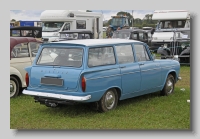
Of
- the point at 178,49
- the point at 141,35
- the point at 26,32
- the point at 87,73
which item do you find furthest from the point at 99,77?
the point at 141,35

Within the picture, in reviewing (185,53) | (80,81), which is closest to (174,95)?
(80,81)

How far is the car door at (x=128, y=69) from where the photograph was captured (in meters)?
6.90

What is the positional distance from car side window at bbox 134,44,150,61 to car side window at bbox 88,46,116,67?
84cm

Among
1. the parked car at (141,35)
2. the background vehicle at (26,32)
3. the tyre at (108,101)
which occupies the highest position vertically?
the parked car at (141,35)

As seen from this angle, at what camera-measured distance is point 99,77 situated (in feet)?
20.7

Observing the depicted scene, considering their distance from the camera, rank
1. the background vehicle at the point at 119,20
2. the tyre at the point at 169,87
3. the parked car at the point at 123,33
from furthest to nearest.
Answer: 1. the parked car at the point at 123,33
2. the background vehicle at the point at 119,20
3. the tyre at the point at 169,87

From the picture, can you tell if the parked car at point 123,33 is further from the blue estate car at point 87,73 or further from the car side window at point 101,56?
the car side window at point 101,56

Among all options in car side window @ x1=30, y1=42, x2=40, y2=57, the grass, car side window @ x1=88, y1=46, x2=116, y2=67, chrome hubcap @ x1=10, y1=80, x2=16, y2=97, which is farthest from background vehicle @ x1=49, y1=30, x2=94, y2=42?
car side window @ x1=88, y1=46, x2=116, y2=67

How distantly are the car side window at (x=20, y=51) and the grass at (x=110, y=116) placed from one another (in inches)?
40.6

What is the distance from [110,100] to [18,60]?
8.63ft

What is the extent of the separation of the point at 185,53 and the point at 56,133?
9175 millimetres

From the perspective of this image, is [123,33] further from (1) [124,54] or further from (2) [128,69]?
(2) [128,69]

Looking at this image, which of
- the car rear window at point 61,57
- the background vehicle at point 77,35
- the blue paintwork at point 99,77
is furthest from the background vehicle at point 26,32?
the blue paintwork at point 99,77

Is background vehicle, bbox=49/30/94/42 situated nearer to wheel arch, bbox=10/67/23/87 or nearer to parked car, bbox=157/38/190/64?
parked car, bbox=157/38/190/64
